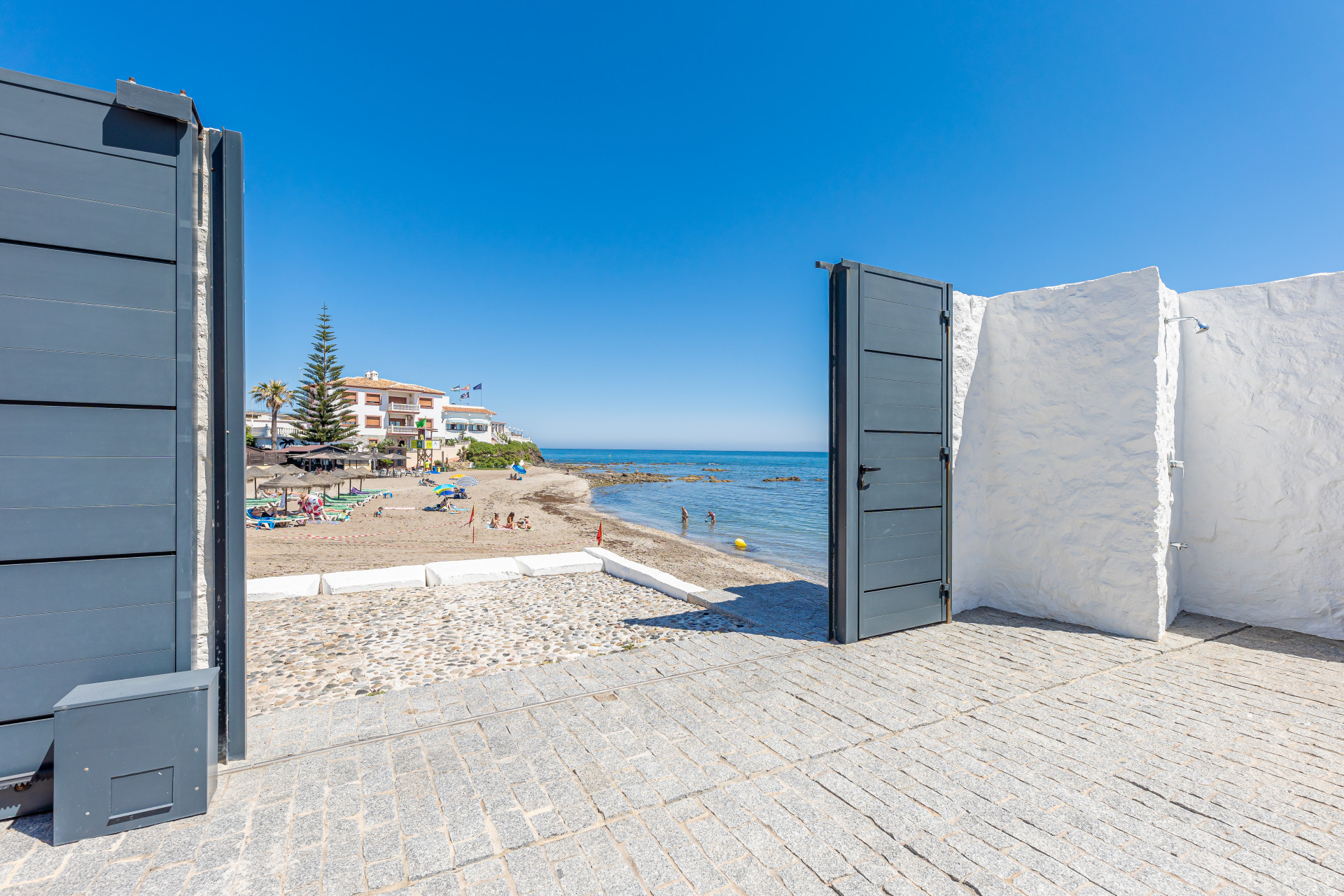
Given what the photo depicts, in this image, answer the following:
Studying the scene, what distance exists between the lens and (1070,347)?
501cm

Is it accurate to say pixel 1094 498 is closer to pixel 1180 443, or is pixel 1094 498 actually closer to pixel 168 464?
pixel 1180 443

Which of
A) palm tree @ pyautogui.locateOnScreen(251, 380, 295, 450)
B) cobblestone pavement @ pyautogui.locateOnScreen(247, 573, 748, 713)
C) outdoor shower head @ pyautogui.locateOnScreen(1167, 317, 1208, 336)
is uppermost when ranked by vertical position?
palm tree @ pyautogui.locateOnScreen(251, 380, 295, 450)

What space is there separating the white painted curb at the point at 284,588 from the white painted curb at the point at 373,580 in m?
0.11

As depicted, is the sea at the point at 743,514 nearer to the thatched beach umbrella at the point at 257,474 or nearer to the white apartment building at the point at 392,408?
the thatched beach umbrella at the point at 257,474

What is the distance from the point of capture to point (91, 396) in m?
2.30

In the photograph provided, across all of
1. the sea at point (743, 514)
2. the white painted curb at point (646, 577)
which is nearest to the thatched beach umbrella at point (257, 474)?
the sea at point (743, 514)

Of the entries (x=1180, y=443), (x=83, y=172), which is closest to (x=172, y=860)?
(x=83, y=172)

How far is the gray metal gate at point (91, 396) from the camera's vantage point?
221 centimetres

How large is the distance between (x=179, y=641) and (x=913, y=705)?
3.94 m

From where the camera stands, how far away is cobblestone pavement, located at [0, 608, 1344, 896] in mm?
1987

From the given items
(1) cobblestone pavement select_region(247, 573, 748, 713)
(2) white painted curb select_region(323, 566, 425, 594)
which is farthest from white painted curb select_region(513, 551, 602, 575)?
(2) white painted curb select_region(323, 566, 425, 594)

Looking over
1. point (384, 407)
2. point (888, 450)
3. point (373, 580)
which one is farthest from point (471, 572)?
point (384, 407)

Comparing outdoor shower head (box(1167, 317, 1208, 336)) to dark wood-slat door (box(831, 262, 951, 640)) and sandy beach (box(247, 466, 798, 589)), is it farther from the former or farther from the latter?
sandy beach (box(247, 466, 798, 589))

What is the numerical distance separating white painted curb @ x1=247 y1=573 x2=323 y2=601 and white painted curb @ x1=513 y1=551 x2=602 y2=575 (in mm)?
2328
